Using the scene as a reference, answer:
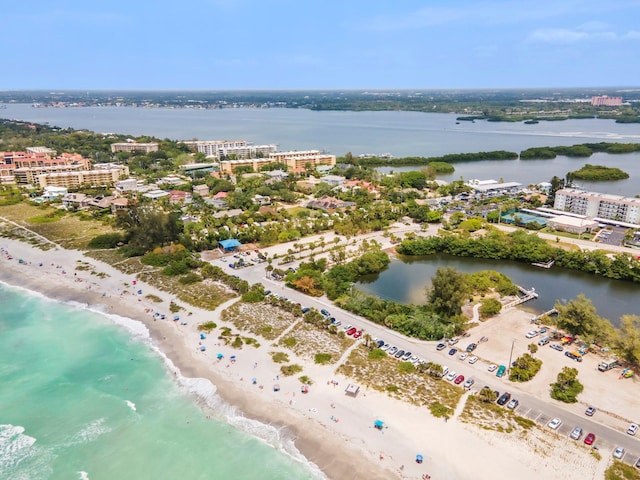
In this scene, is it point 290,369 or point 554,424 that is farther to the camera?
point 290,369

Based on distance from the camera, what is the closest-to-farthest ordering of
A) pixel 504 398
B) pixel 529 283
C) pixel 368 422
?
1. pixel 368 422
2. pixel 504 398
3. pixel 529 283

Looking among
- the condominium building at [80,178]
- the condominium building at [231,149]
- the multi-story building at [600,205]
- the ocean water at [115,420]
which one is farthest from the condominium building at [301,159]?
the ocean water at [115,420]

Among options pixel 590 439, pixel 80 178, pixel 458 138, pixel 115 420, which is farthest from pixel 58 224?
pixel 458 138

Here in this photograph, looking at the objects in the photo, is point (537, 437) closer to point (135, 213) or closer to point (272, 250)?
point (272, 250)

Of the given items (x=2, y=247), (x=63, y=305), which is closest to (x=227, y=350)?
(x=63, y=305)

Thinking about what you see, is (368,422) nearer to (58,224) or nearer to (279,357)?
(279,357)

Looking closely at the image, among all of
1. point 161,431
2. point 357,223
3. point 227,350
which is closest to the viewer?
point 161,431

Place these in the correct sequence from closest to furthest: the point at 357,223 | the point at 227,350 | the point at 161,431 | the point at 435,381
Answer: the point at 161,431 < the point at 435,381 < the point at 227,350 < the point at 357,223

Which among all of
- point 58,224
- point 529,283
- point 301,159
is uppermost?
point 301,159
